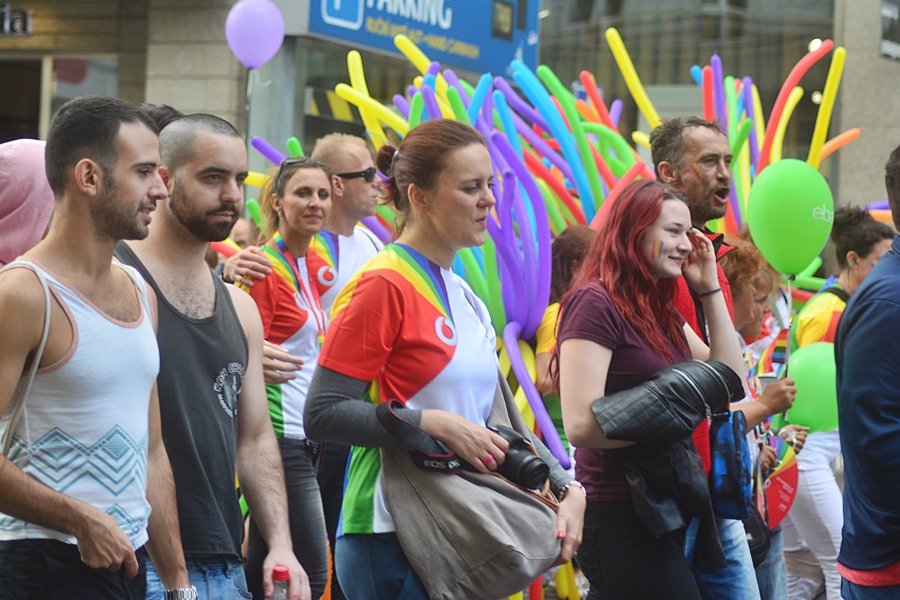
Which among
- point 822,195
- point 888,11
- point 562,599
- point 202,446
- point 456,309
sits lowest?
point 562,599

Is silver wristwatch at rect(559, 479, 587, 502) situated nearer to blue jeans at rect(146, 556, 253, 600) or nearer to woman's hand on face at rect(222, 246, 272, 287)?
blue jeans at rect(146, 556, 253, 600)

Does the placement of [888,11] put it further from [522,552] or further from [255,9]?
[522,552]

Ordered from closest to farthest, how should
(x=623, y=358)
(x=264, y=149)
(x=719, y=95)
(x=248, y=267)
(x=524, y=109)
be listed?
(x=623, y=358) → (x=248, y=267) → (x=264, y=149) → (x=524, y=109) → (x=719, y=95)

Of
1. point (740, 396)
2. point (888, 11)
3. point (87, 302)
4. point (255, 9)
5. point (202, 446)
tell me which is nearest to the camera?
point (87, 302)

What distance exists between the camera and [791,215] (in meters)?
5.61

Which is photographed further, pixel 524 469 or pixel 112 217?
pixel 524 469

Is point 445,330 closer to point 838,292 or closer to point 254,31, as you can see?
point 838,292

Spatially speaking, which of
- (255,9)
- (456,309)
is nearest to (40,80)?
(255,9)

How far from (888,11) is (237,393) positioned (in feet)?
40.3

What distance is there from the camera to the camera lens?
333 centimetres

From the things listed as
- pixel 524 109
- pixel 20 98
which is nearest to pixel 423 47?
pixel 20 98

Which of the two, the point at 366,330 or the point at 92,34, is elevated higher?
the point at 92,34

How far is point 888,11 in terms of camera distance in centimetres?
1426

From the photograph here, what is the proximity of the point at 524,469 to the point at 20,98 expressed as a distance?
13.0 m
